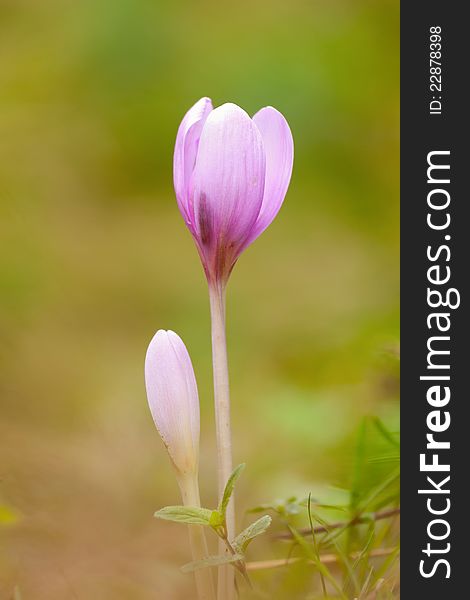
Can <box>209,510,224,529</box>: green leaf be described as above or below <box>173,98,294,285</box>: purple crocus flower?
below

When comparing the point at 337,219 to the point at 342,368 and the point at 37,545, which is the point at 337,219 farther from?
the point at 37,545

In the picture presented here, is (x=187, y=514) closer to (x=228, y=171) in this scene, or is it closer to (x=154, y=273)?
(x=228, y=171)

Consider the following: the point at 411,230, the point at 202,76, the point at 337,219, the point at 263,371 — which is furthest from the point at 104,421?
the point at 202,76

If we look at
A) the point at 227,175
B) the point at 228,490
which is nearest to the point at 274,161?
the point at 227,175

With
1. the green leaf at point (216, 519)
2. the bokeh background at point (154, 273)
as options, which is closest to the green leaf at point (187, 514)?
the green leaf at point (216, 519)

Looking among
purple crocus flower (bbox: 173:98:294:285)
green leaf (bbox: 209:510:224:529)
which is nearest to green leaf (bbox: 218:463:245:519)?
green leaf (bbox: 209:510:224:529)

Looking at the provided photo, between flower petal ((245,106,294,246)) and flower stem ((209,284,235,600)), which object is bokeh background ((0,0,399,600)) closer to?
flower stem ((209,284,235,600))

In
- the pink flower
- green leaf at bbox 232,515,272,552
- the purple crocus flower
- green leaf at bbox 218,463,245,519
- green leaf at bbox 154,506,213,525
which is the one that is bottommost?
green leaf at bbox 232,515,272,552

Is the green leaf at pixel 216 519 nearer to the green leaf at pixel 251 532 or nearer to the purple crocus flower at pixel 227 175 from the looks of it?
the green leaf at pixel 251 532
